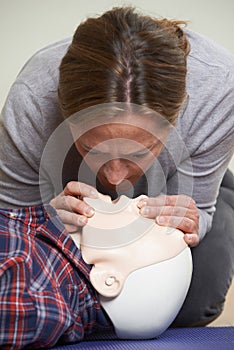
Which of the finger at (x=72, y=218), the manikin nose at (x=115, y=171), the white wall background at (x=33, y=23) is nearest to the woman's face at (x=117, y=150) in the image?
the manikin nose at (x=115, y=171)

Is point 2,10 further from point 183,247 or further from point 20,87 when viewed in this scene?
point 183,247

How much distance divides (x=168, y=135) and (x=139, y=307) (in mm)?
369

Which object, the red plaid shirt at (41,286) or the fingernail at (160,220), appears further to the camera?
the fingernail at (160,220)

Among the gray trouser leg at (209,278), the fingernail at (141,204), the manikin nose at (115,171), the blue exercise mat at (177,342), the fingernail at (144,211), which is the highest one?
the manikin nose at (115,171)

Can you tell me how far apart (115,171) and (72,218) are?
12 cm

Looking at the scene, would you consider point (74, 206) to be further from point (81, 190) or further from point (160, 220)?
point (160, 220)

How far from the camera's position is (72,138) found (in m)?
1.41

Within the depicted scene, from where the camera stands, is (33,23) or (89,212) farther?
(33,23)

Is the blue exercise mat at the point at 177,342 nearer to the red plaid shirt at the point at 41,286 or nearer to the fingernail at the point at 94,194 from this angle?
the red plaid shirt at the point at 41,286

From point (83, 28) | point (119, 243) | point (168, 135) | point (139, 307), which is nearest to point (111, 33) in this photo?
point (83, 28)

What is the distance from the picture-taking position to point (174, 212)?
129cm

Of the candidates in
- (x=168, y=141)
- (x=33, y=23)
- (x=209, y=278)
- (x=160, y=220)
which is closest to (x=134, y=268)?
(x=160, y=220)

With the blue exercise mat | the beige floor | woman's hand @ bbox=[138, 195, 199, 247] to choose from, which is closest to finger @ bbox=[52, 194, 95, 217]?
woman's hand @ bbox=[138, 195, 199, 247]

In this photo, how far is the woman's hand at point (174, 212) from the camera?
1.24m
